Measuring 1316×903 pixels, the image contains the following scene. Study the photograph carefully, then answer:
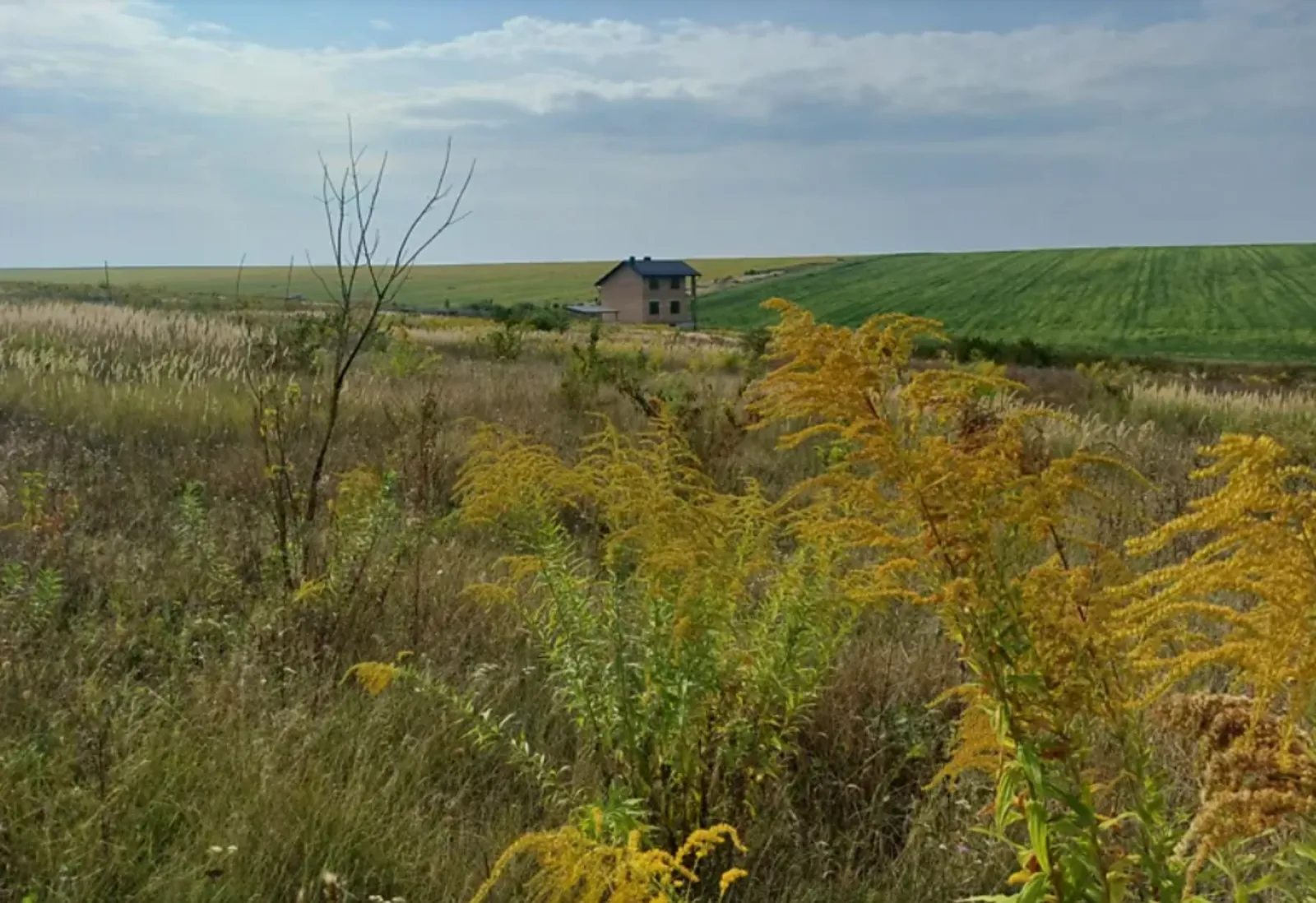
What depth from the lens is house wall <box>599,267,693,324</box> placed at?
69.1 meters

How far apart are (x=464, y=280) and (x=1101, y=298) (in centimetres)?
5624

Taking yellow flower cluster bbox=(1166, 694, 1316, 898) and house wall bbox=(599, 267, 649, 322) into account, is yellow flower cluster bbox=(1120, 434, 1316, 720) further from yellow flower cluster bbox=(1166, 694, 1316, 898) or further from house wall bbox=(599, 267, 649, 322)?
house wall bbox=(599, 267, 649, 322)

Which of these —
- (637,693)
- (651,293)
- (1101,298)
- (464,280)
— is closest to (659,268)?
(651,293)

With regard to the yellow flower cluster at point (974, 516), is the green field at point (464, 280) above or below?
above

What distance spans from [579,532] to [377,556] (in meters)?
1.41

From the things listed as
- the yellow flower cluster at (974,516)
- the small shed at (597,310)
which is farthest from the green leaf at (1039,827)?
the small shed at (597,310)

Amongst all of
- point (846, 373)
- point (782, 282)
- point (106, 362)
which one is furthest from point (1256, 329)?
point (846, 373)

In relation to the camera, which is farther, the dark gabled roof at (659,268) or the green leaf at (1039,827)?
the dark gabled roof at (659,268)

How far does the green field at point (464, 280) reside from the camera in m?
78.3

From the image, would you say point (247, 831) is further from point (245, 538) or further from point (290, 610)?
point (245, 538)

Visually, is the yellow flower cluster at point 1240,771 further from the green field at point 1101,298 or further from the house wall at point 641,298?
the house wall at point 641,298

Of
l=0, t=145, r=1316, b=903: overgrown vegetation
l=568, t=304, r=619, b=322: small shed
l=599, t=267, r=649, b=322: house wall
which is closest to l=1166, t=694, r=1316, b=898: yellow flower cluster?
l=0, t=145, r=1316, b=903: overgrown vegetation

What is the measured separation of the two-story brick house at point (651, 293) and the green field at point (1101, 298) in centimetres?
229

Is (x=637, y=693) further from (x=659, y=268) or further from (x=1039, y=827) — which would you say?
(x=659, y=268)
